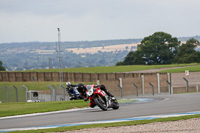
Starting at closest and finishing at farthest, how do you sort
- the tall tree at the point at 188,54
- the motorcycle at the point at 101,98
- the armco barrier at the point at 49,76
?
the motorcycle at the point at 101,98
the armco barrier at the point at 49,76
the tall tree at the point at 188,54

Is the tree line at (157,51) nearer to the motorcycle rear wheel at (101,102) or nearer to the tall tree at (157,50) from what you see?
the tall tree at (157,50)

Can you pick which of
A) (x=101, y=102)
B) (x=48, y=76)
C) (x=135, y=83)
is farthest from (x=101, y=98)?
(x=48, y=76)

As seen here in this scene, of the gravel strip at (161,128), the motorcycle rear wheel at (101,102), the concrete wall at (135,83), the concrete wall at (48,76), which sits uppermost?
the gravel strip at (161,128)

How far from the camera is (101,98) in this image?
19000mm

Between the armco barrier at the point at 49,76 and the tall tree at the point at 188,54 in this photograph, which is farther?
the tall tree at the point at 188,54

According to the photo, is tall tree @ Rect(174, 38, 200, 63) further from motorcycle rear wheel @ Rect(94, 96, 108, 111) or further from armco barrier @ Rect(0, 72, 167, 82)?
motorcycle rear wheel @ Rect(94, 96, 108, 111)

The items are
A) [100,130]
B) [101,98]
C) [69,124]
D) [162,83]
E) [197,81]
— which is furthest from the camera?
[197,81]

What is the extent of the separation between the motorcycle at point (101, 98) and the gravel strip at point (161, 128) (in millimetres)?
5567

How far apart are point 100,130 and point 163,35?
11610 centimetres

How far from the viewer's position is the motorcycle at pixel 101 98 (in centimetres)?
1866

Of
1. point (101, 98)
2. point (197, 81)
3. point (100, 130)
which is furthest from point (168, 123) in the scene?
point (197, 81)

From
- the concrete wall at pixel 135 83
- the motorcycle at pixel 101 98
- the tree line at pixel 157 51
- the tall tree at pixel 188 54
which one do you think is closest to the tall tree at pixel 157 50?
the tree line at pixel 157 51

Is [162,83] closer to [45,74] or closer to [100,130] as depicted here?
[100,130]

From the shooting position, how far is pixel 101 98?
19.0 meters
